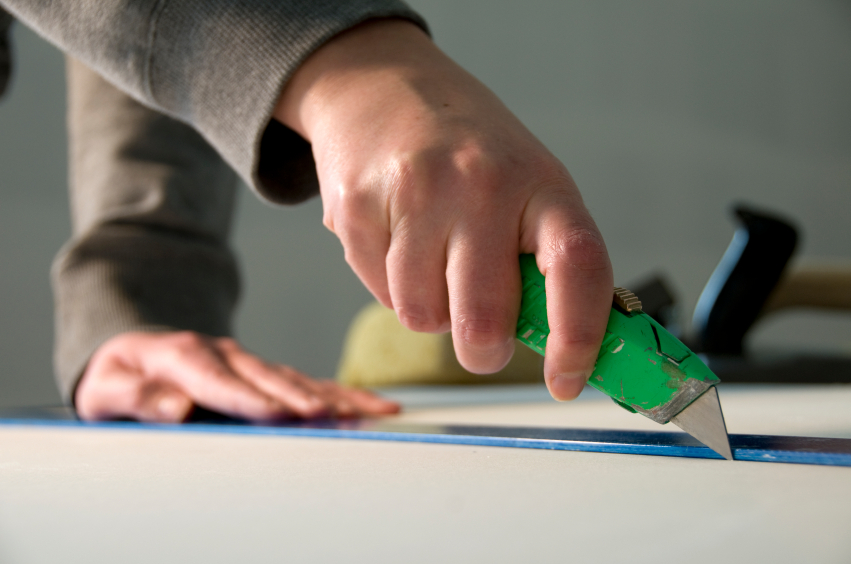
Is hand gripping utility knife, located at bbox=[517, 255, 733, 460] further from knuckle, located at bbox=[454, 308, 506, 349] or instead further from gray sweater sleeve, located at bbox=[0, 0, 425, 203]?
gray sweater sleeve, located at bbox=[0, 0, 425, 203]

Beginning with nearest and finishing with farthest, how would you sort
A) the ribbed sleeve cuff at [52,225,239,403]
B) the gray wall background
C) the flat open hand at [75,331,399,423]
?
the flat open hand at [75,331,399,423] → the ribbed sleeve cuff at [52,225,239,403] → the gray wall background

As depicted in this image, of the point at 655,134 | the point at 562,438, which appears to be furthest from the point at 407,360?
the point at 655,134

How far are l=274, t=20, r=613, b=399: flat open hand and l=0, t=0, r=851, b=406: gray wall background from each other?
2008mm

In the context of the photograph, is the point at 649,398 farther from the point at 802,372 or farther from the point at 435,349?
the point at 435,349

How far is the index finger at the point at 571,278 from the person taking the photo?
0.26 meters

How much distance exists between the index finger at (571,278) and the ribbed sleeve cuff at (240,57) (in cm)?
15

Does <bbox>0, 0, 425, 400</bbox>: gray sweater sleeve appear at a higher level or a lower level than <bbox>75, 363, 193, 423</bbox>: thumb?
higher

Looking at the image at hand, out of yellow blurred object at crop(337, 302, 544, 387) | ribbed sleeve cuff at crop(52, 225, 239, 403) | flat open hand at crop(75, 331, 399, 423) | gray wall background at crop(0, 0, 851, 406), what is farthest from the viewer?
gray wall background at crop(0, 0, 851, 406)

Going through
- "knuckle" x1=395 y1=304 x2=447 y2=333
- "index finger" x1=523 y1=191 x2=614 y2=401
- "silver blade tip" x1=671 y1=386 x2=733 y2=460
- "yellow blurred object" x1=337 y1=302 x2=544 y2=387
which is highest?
"index finger" x1=523 y1=191 x2=614 y2=401

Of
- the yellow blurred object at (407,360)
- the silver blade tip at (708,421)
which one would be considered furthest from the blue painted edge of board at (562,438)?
the yellow blurred object at (407,360)

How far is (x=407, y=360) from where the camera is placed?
1217 mm

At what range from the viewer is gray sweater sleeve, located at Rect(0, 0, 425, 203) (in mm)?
330

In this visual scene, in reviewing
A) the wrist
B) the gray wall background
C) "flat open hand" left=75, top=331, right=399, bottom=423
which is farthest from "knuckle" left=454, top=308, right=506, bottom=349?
the gray wall background

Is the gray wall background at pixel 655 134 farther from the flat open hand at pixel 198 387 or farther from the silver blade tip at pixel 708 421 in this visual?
the silver blade tip at pixel 708 421
